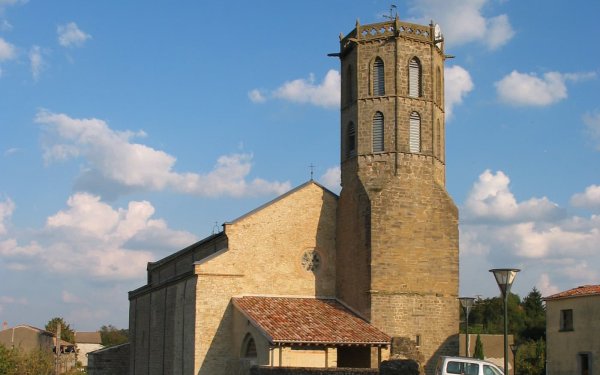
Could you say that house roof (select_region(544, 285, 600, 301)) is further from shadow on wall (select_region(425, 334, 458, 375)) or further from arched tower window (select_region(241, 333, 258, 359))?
arched tower window (select_region(241, 333, 258, 359))

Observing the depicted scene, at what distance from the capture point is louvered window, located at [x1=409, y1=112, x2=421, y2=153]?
3256 cm

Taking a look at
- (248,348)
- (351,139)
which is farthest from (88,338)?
(351,139)

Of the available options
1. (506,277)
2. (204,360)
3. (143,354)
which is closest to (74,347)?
(143,354)

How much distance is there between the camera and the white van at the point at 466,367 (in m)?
22.7

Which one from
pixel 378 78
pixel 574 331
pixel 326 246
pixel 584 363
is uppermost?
pixel 378 78

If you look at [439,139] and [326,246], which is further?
[326,246]

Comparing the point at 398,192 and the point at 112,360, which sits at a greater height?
the point at 398,192

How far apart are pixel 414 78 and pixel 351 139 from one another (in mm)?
3826

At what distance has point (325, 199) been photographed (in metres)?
34.5

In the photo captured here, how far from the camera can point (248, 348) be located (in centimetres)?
3067

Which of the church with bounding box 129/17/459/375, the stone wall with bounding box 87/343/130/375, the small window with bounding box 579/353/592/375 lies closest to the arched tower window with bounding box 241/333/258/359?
the church with bounding box 129/17/459/375

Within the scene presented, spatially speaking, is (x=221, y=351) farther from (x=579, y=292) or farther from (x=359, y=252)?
(x=579, y=292)

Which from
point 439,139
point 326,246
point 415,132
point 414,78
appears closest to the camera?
point 415,132

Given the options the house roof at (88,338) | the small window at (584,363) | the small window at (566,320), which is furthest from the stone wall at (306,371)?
the house roof at (88,338)
